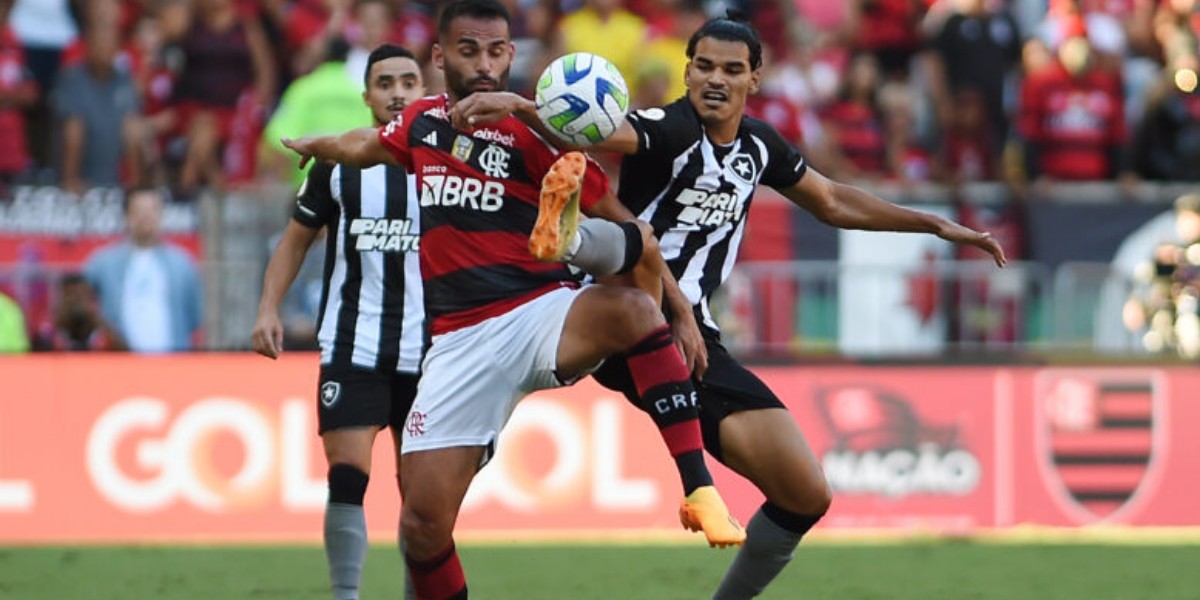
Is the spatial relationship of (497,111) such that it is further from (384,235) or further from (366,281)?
(366,281)

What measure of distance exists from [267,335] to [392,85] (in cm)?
119

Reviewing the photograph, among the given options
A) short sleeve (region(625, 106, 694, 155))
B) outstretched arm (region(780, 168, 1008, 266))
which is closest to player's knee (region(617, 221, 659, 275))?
short sleeve (region(625, 106, 694, 155))

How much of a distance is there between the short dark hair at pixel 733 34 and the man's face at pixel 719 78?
21 millimetres

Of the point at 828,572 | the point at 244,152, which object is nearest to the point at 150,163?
the point at 244,152

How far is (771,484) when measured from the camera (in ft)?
27.8

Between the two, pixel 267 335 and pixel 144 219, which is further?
pixel 144 219

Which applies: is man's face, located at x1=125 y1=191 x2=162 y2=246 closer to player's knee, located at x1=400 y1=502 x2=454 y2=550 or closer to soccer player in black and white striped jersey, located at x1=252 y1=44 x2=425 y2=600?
soccer player in black and white striped jersey, located at x1=252 y1=44 x2=425 y2=600

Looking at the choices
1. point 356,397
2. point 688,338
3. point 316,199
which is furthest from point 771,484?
point 316,199

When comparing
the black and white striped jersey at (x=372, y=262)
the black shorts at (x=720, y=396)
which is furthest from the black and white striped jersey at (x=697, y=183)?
the black and white striped jersey at (x=372, y=262)

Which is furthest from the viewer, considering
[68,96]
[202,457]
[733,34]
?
[68,96]

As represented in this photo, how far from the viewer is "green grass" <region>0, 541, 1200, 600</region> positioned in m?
10.5

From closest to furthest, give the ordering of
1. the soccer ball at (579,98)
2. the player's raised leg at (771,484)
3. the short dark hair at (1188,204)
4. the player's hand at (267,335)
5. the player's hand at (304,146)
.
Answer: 1. the soccer ball at (579,98)
2. the player's hand at (304,146)
3. the player's raised leg at (771,484)
4. the player's hand at (267,335)
5. the short dark hair at (1188,204)

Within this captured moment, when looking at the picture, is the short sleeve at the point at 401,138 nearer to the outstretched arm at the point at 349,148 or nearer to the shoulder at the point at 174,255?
Answer: the outstretched arm at the point at 349,148

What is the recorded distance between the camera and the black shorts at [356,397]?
9.22 meters
